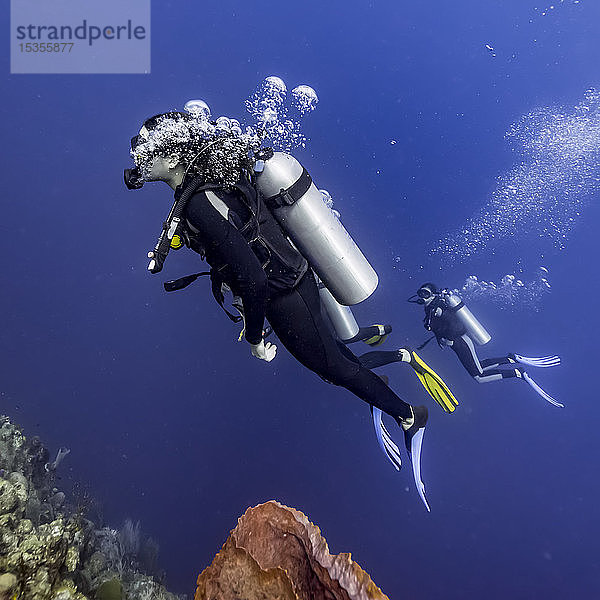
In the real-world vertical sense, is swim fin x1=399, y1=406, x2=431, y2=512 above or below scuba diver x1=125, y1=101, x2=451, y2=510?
below

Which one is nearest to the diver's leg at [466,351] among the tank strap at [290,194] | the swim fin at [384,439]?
the swim fin at [384,439]

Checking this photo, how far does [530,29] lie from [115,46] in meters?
38.1

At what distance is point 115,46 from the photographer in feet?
129

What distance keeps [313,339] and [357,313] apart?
636 inches

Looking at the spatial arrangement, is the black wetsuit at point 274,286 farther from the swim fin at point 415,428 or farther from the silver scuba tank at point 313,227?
the swim fin at point 415,428

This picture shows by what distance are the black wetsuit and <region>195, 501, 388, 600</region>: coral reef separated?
1.29m

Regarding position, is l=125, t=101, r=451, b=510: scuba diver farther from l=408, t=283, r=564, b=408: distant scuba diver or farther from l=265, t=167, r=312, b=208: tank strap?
l=408, t=283, r=564, b=408: distant scuba diver

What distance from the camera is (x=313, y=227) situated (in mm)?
3160

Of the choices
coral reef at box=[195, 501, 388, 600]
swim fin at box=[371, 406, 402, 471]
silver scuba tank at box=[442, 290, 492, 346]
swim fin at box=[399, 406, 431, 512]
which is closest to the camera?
coral reef at box=[195, 501, 388, 600]

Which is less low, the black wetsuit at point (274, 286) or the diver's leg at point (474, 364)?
the black wetsuit at point (274, 286)

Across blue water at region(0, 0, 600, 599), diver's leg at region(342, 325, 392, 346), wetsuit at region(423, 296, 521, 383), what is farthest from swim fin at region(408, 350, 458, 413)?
blue water at region(0, 0, 600, 599)

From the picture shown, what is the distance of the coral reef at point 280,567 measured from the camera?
2.13 m

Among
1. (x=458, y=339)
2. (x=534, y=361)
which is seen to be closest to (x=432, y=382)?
(x=458, y=339)

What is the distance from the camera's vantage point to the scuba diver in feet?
8.46
